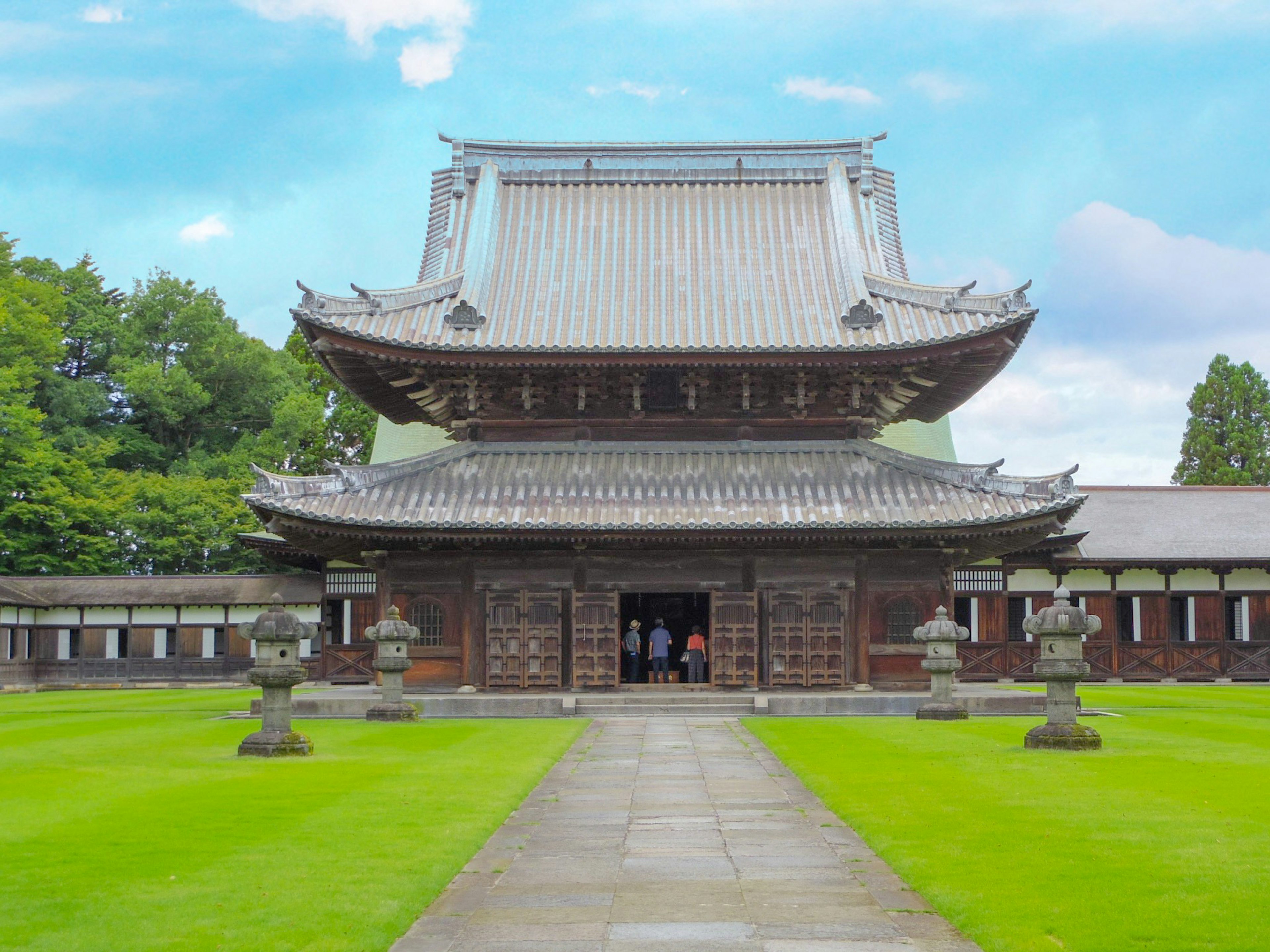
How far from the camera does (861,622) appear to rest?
98.0 ft

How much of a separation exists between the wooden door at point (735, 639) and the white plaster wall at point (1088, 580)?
1865cm

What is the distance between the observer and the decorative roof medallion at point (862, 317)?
3084 centimetres

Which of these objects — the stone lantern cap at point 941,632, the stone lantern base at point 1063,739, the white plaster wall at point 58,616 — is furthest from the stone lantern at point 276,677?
the white plaster wall at point 58,616

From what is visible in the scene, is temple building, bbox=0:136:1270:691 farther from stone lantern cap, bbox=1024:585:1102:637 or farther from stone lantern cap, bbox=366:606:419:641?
stone lantern cap, bbox=1024:585:1102:637

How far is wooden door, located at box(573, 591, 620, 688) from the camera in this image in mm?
29797

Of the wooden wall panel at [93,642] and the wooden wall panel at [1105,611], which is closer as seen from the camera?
the wooden wall panel at [1105,611]

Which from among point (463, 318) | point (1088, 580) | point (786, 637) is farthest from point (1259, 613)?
point (463, 318)

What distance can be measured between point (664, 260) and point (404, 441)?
60.9ft

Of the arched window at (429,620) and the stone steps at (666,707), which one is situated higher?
the arched window at (429,620)

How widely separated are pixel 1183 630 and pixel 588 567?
24.3 m

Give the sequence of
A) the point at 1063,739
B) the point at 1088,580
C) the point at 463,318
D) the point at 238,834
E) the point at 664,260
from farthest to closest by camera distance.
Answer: the point at 1088,580, the point at 664,260, the point at 463,318, the point at 1063,739, the point at 238,834

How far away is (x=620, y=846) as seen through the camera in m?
11.0

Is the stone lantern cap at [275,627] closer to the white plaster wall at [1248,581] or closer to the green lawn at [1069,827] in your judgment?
the green lawn at [1069,827]

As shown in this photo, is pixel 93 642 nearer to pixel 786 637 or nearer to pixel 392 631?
pixel 392 631
